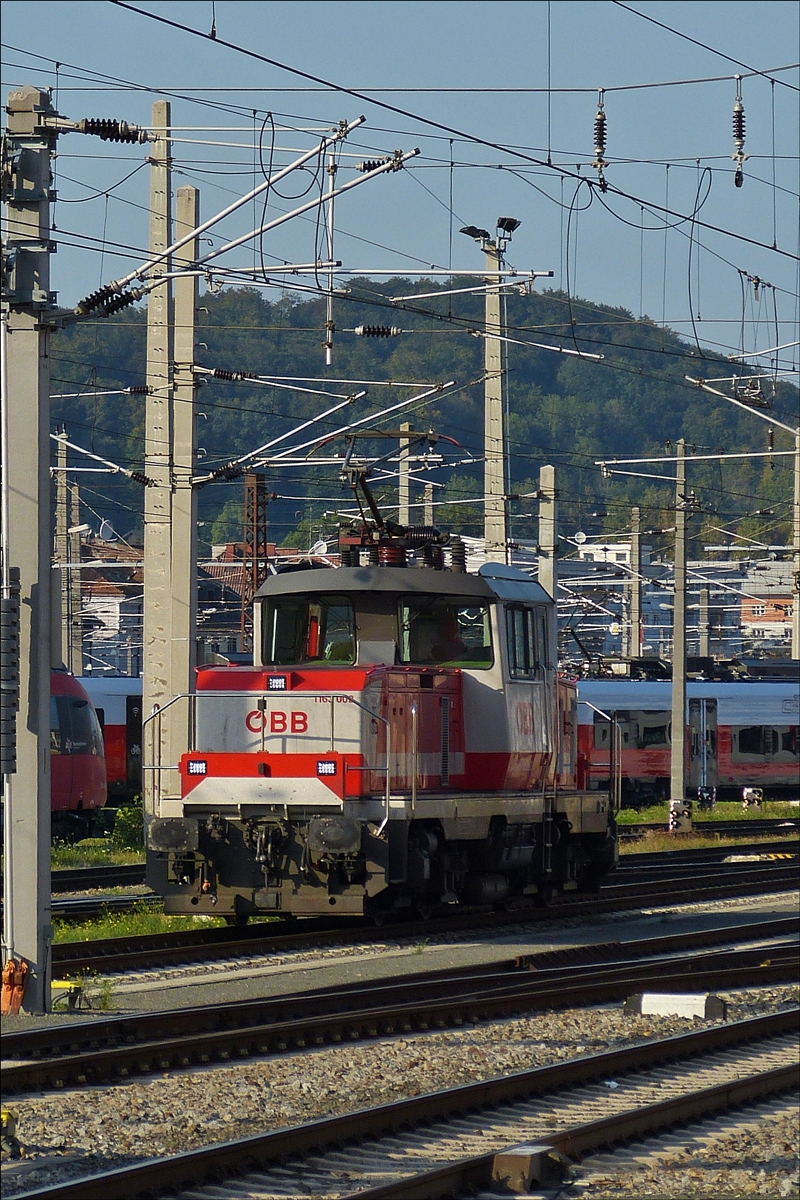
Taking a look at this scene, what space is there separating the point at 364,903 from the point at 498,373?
12.4 metres

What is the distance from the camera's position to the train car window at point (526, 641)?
1730cm

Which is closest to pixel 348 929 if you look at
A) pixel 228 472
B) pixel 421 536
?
pixel 421 536

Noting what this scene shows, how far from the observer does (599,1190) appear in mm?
8211

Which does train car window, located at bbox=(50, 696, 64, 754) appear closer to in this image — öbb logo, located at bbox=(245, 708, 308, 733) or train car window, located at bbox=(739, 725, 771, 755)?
öbb logo, located at bbox=(245, 708, 308, 733)

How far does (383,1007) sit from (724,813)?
97.5 ft

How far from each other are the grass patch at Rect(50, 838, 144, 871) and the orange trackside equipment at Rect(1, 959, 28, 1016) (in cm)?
1222

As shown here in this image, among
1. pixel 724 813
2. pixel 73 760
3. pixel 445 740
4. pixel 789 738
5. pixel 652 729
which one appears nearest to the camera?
pixel 445 740

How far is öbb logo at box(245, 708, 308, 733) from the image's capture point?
1555 centimetres

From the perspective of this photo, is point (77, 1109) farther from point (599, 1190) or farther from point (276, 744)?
point (276, 744)

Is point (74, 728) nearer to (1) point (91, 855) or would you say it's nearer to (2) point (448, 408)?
(1) point (91, 855)

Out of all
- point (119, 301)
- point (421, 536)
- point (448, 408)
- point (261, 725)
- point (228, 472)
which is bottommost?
point (261, 725)

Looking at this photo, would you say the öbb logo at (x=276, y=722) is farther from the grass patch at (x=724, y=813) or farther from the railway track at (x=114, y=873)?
the grass patch at (x=724, y=813)

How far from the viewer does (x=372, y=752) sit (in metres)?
15.5

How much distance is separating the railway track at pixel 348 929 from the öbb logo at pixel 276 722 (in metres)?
2.01
